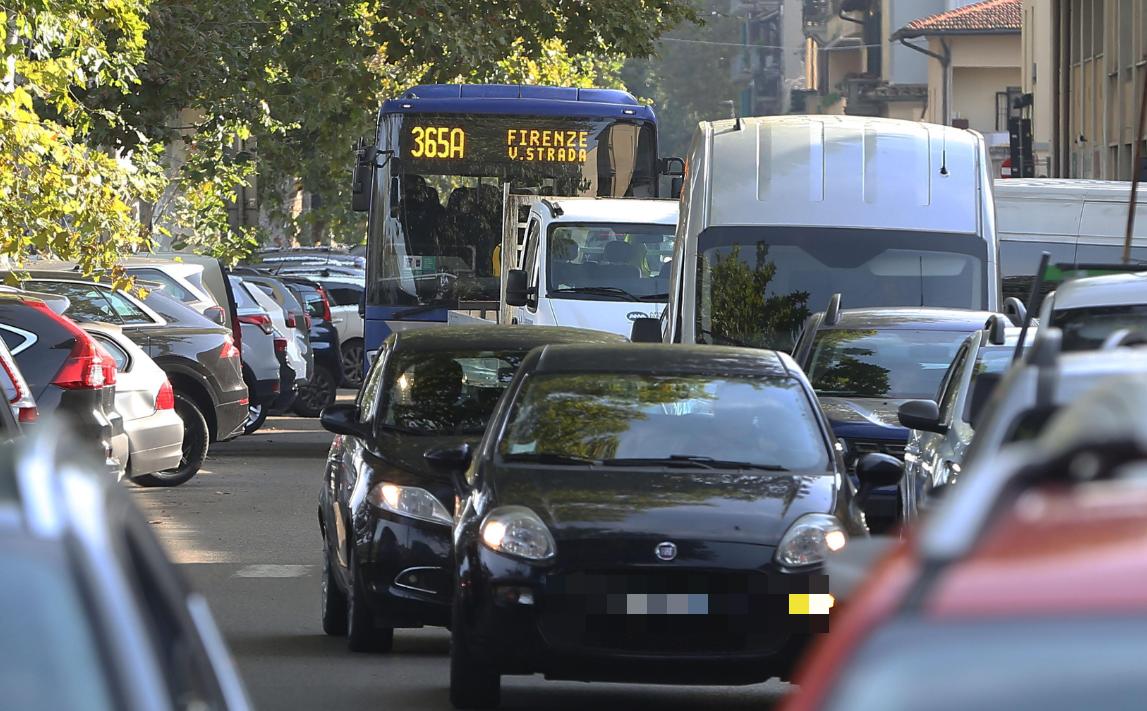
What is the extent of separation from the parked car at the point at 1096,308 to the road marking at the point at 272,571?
5569 millimetres

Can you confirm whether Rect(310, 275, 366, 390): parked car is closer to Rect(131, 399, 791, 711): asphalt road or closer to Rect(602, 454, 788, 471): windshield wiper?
Rect(131, 399, 791, 711): asphalt road

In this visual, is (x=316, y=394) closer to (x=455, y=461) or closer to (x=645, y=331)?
(x=645, y=331)

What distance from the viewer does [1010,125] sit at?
46594 millimetres

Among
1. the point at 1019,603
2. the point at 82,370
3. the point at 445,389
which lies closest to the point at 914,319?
the point at 445,389

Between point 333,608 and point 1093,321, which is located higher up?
point 1093,321

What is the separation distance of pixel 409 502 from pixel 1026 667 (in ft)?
25.5

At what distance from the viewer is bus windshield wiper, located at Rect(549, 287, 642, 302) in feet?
69.4

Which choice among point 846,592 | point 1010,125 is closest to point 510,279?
point 846,592

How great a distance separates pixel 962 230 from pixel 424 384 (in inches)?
236

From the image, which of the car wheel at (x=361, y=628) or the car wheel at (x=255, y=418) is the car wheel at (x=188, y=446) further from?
the car wheel at (x=361, y=628)

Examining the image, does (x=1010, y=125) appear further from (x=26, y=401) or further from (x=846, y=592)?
(x=846, y=592)

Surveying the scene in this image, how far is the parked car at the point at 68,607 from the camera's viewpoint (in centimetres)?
281

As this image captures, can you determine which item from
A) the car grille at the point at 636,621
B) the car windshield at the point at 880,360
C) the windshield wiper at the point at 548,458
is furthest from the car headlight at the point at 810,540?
the car windshield at the point at 880,360

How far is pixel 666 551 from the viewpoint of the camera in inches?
316
